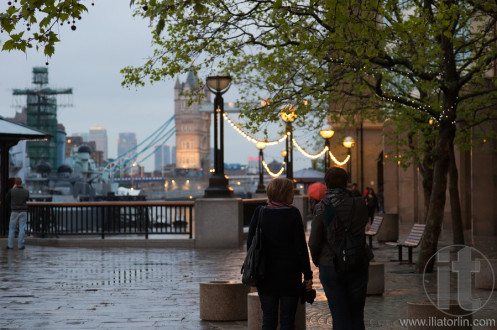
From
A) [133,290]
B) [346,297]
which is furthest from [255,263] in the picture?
[133,290]

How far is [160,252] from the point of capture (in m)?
23.3

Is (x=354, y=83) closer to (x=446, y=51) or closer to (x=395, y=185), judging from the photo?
(x=446, y=51)

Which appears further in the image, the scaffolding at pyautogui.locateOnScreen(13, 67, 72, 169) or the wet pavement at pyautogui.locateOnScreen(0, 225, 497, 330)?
the scaffolding at pyautogui.locateOnScreen(13, 67, 72, 169)

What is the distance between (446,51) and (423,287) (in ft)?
15.8

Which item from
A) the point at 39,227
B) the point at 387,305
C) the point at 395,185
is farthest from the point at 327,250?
the point at 395,185

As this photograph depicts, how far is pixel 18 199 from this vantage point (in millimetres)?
23828

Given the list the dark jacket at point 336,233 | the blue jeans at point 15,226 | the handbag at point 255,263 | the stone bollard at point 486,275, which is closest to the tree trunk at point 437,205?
the stone bollard at point 486,275

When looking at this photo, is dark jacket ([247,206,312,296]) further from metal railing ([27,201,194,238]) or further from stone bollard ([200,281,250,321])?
metal railing ([27,201,194,238])

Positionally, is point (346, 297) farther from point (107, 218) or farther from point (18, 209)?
point (107, 218)

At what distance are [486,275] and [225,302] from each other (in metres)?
4.90

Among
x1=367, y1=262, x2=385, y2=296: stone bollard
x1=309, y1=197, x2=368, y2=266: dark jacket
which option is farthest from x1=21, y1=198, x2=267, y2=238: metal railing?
x1=309, y1=197, x2=368, y2=266: dark jacket

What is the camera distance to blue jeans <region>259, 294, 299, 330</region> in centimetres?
740

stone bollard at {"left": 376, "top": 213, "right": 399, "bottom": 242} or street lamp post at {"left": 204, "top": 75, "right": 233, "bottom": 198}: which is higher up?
street lamp post at {"left": 204, "top": 75, "right": 233, "bottom": 198}

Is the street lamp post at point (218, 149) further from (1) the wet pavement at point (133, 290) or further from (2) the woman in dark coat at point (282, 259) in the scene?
(2) the woman in dark coat at point (282, 259)
